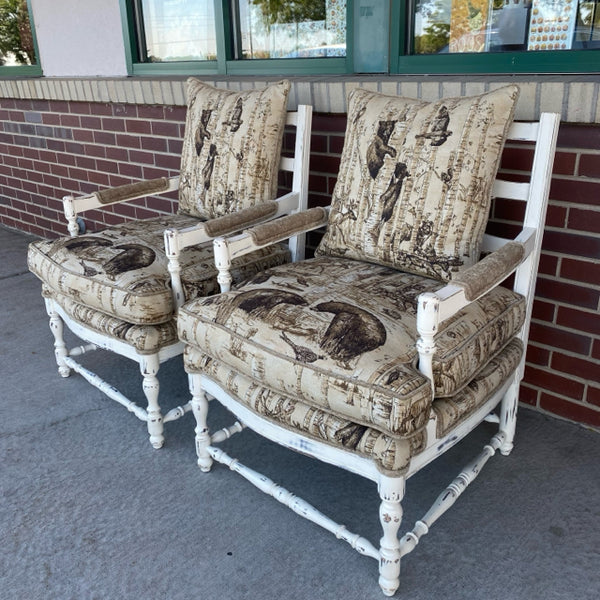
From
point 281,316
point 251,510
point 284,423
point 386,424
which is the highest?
point 281,316

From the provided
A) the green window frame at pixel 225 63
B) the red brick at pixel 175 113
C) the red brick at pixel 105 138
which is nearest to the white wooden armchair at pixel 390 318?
the green window frame at pixel 225 63

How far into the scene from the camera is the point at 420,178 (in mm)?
1633

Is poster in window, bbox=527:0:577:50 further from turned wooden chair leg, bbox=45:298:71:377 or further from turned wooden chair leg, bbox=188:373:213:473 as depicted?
turned wooden chair leg, bbox=45:298:71:377

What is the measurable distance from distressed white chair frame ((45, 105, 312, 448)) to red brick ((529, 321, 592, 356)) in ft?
2.75

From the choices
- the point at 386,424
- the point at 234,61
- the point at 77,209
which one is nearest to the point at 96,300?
the point at 77,209

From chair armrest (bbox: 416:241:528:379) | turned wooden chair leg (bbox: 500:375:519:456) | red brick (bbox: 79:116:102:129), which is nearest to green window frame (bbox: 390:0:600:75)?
chair armrest (bbox: 416:241:528:379)

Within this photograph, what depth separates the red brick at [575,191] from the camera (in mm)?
1765

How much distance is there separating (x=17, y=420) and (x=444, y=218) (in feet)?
5.27

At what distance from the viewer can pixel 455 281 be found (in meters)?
1.30

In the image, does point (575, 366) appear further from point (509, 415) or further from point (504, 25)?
point (504, 25)

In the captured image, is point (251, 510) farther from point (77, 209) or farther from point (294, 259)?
→ point (77, 209)

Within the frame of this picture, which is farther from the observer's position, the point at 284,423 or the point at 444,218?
the point at 444,218

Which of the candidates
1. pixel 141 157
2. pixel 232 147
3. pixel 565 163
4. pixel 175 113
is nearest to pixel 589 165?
pixel 565 163

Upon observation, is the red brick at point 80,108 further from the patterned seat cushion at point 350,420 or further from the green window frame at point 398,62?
the patterned seat cushion at point 350,420
